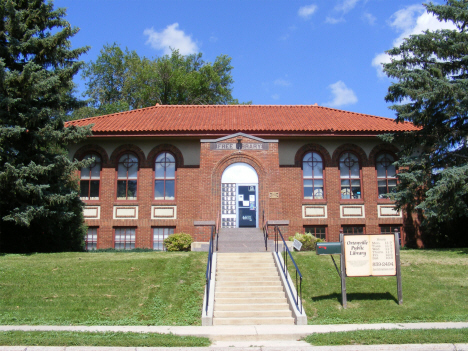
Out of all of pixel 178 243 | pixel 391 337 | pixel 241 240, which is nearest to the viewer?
pixel 391 337

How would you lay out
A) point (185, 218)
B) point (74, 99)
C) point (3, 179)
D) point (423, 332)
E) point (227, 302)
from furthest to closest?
1. point (185, 218)
2. point (74, 99)
3. point (3, 179)
4. point (227, 302)
5. point (423, 332)

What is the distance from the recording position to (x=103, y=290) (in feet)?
36.5

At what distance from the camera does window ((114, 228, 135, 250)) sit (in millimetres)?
19594

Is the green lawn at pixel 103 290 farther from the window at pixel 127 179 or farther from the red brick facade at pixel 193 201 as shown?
the window at pixel 127 179

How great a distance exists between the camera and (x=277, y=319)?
9.97 meters

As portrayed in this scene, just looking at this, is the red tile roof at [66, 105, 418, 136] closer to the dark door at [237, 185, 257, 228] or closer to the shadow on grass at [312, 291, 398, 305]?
the dark door at [237, 185, 257, 228]

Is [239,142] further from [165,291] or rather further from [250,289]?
[165,291]

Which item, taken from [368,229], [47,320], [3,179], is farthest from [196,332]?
[368,229]

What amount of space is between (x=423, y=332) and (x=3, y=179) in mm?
13056

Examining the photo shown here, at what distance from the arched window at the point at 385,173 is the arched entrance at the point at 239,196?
20.7ft

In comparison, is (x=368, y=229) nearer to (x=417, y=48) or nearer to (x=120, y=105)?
(x=417, y=48)

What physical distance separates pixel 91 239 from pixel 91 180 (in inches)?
109

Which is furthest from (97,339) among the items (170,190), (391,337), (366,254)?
(170,190)

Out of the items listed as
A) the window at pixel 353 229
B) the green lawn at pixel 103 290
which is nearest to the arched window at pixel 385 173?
the window at pixel 353 229
